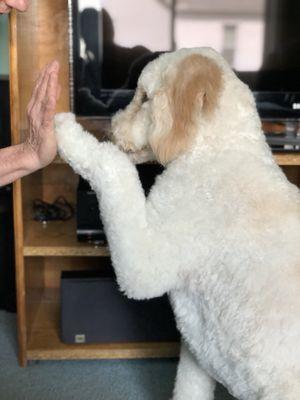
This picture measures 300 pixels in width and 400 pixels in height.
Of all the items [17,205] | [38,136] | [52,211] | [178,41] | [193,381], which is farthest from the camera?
[52,211]

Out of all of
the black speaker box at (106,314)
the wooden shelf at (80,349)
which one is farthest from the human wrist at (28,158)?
the wooden shelf at (80,349)

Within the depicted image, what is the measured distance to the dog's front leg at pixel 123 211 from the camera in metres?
1.11

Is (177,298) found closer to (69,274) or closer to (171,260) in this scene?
(171,260)

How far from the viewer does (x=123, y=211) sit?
1.11 m

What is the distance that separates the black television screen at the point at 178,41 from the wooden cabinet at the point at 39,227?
13cm

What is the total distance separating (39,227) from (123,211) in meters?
0.76

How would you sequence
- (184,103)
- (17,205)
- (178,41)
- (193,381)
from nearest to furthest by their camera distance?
1. (184,103)
2. (193,381)
3. (17,205)
4. (178,41)

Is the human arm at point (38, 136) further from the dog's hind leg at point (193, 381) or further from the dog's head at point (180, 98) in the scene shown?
the dog's hind leg at point (193, 381)

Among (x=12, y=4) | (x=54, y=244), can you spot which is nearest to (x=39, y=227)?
(x=54, y=244)

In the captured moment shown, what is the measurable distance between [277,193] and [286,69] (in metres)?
0.78

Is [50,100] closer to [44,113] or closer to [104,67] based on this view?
[44,113]

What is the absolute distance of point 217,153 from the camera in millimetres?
1118

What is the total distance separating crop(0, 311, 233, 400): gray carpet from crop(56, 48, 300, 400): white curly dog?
525 mm

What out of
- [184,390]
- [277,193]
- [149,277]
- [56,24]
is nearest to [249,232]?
[277,193]
